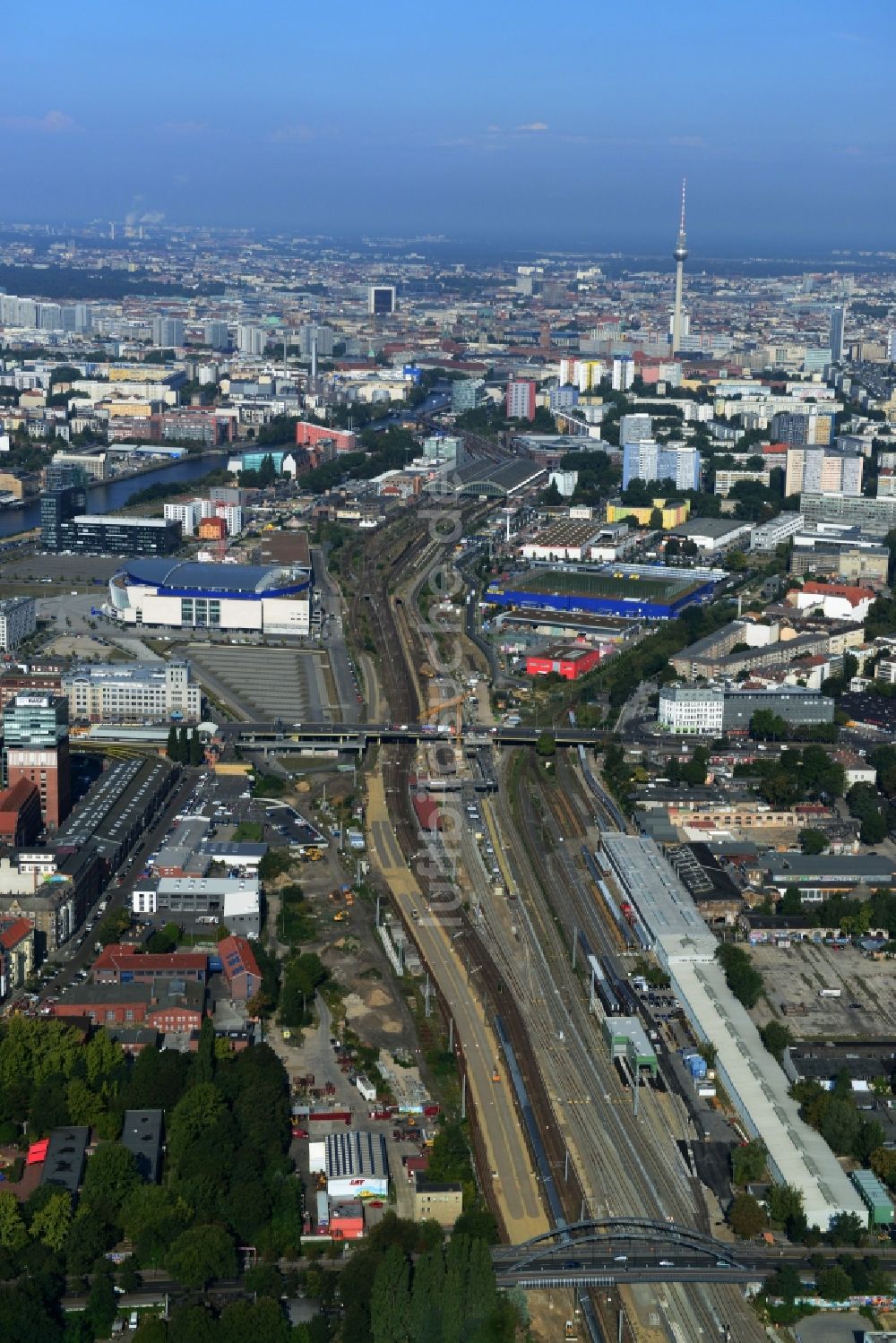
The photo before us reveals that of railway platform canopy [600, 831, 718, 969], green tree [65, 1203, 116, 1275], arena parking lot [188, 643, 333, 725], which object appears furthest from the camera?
arena parking lot [188, 643, 333, 725]

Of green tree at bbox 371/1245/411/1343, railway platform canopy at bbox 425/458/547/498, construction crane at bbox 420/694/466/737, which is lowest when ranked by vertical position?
construction crane at bbox 420/694/466/737

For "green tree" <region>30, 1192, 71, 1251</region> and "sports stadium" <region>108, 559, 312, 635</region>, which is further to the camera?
"sports stadium" <region>108, 559, 312, 635</region>

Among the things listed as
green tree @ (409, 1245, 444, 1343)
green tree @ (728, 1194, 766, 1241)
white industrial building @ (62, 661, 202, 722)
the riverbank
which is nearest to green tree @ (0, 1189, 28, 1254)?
green tree @ (409, 1245, 444, 1343)

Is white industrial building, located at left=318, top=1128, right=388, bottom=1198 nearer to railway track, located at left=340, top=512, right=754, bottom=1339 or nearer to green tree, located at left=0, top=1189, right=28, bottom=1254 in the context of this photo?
railway track, located at left=340, top=512, right=754, bottom=1339

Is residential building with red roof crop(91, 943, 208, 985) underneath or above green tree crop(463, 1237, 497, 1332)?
underneath

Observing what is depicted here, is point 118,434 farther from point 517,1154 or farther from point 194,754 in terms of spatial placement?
point 517,1154

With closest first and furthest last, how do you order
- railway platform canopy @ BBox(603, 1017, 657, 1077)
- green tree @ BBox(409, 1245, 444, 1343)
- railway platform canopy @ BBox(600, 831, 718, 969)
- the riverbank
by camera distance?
1. green tree @ BBox(409, 1245, 444, 1343)
2. railway platform canopy @ BBox(603, 1017, 657, 1077)
3. railway platform canopy @ BBox(600, 831, 718, 969)
4. the riverbank

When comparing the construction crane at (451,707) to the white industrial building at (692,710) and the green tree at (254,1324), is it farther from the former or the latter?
the green tree at (254,1324)
